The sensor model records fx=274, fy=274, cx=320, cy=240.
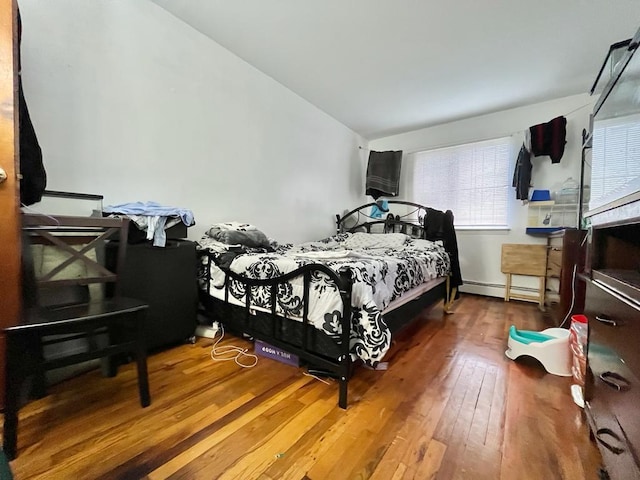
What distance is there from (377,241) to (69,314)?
102 inches

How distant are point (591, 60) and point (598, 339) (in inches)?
109

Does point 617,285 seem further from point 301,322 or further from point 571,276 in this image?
point 571,276

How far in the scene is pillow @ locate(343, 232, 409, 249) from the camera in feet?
9.66

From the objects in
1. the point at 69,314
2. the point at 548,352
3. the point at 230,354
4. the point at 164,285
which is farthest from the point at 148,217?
the point at 548,352

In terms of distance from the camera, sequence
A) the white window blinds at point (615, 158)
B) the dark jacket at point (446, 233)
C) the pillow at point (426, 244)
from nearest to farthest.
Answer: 1. the white window blinds at point (615, 158)
2. the pillow at point (426, 244)
3. the dark jacket at point (446, 233)

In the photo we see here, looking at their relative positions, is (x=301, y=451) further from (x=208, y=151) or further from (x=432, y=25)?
(x=432, y=25)

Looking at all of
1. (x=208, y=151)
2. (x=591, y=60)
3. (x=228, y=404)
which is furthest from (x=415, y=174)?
(x=228, y=404)

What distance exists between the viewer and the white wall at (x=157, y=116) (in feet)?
5.18

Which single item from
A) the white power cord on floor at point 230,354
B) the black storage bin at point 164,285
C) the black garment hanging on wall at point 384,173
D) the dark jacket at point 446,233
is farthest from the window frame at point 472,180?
the black storage bin at point 164,285

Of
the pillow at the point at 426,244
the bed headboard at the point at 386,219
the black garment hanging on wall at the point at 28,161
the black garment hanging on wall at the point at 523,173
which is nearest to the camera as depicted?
the black garment hanging on wall at the point at 28,161

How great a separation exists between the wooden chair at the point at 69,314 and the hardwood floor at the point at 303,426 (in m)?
0.15

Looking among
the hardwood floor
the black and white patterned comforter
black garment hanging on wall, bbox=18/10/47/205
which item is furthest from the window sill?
black garment hanging on wall, bbox=18/10/47/205

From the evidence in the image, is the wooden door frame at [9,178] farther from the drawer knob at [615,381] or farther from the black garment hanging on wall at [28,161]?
the drawer knob at [615,381]

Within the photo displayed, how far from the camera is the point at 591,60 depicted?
240 cm
